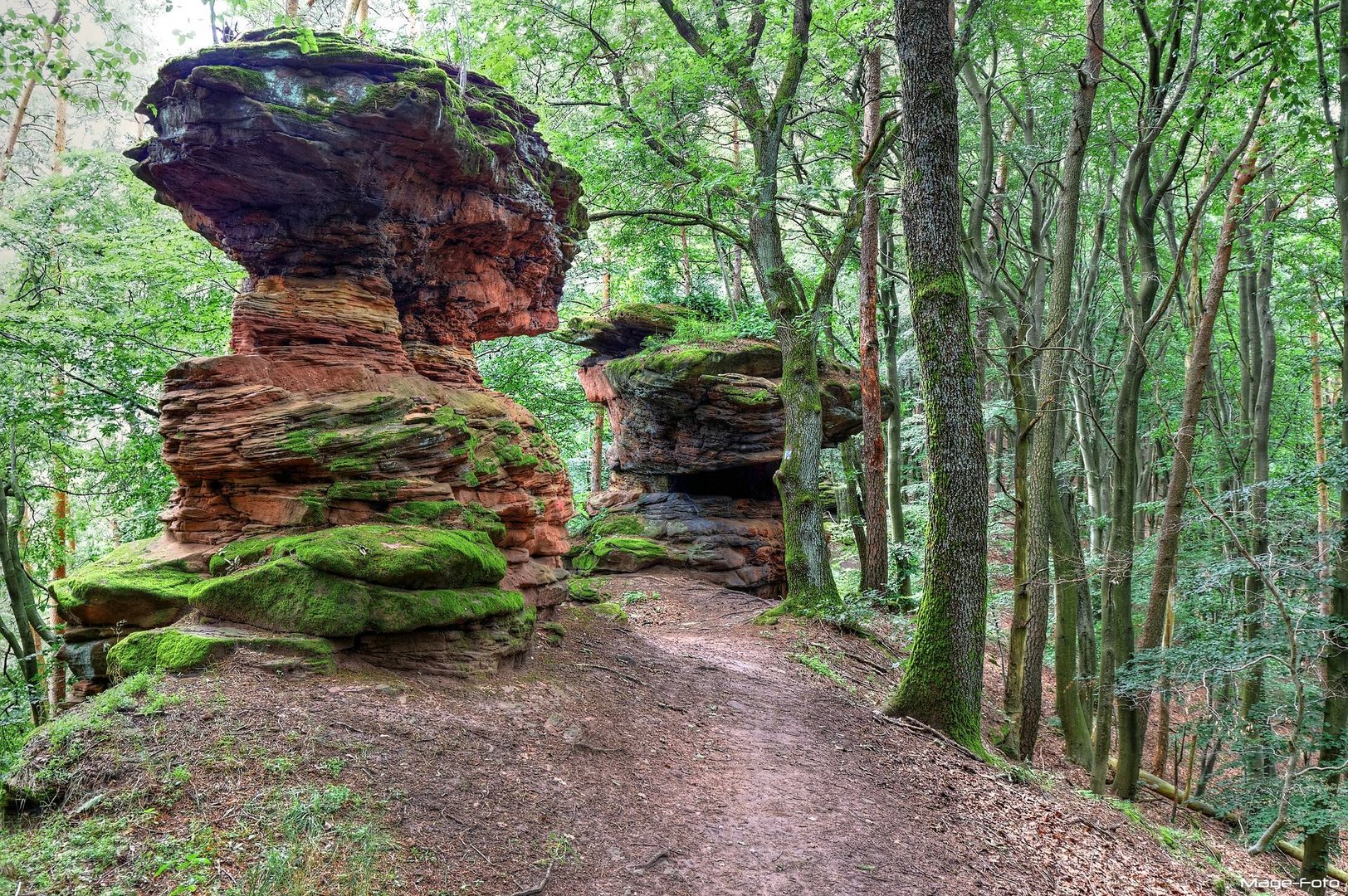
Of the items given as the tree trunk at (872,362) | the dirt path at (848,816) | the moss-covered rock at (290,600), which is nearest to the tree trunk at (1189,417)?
the dirt path at (848,816)

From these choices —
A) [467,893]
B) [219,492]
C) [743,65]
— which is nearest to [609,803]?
[467,893]

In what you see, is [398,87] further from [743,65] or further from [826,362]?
[826,362]

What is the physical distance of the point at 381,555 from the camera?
6.17 metres

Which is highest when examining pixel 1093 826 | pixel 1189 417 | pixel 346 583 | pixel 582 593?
pixel 1189 417

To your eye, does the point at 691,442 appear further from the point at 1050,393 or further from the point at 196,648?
the point at 196,648

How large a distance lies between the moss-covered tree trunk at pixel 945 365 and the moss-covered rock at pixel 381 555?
4583 millimetres

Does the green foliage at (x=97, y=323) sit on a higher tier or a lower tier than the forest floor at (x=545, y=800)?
higher

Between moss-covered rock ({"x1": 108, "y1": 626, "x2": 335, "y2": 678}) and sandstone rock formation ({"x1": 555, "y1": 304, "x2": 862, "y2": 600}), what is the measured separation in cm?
959

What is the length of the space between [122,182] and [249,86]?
9.24 m

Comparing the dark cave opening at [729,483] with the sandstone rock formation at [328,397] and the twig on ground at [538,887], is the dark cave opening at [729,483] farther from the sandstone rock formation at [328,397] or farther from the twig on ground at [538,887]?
the twig on ground at [538,887]

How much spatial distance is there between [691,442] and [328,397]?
9.50 metres

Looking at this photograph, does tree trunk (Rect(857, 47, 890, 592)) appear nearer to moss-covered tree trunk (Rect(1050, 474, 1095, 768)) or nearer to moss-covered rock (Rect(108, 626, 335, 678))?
moss-covered tree trunk (Rect(1050, 474, 1095, 768))

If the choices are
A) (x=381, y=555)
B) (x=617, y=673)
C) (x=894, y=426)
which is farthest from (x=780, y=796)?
(x=894, y=426)

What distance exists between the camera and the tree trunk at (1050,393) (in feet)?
30.7
